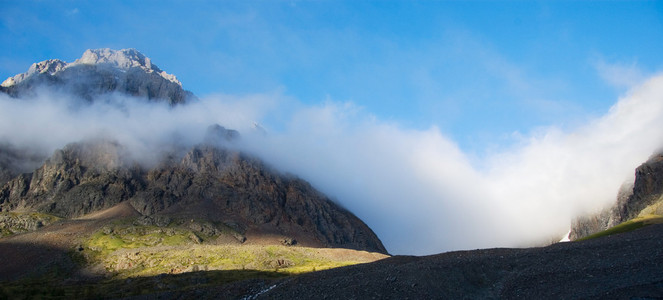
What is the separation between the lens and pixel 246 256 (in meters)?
163

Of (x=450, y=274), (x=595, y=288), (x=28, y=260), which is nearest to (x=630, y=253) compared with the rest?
(x=595, y=288)

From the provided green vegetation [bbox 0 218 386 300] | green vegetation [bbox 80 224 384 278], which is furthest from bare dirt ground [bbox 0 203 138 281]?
green vegetation [bbox 80 224 384 278]

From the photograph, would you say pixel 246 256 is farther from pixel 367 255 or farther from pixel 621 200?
pixel 621 200

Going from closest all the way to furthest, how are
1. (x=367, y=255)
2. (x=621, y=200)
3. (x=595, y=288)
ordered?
(x=595, y=288) < (x=621, y=200) < (x=367, y=255)

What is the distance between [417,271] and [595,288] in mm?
14358

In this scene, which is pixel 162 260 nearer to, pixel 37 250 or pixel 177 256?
pixel 177 256

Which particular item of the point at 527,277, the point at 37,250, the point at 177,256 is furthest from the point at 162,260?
the point at 527,277

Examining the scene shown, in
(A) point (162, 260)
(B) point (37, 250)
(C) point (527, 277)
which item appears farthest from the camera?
(B) point (37, 250)

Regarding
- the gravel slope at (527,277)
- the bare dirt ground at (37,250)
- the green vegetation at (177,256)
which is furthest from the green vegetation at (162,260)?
the gravel slope at (527,277)

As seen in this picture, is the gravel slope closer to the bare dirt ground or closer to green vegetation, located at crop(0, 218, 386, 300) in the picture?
green vegetation, located at crop(0, 218, 386, 300)

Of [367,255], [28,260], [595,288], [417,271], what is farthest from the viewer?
[367,255]

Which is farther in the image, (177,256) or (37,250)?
(37,250)

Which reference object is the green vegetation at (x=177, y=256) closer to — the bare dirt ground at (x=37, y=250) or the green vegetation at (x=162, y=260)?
the green vegetation at (x=162, y=260)

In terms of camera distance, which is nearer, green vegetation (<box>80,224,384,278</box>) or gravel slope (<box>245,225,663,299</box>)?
gravel slope (<box>245,225,663,299</box>)
